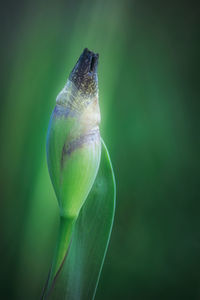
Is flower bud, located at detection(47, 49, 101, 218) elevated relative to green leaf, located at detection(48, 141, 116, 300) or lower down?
elevated

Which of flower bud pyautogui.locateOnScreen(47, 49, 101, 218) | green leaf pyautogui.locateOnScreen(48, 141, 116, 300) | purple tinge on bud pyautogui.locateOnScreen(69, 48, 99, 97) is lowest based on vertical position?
green leaf pyautogui.locateOnScreen(48, 141, 116, 300)

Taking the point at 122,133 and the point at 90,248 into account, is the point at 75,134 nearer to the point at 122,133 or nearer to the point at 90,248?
the point at 90,248

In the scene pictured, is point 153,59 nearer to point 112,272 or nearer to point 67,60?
point 67,60

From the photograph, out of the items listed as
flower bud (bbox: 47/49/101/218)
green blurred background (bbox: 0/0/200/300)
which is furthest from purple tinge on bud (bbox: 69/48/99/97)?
green blurred background (bbox: 0/0/200/300)

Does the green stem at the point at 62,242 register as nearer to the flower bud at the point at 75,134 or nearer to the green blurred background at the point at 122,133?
the flower bud at the point at 75,134

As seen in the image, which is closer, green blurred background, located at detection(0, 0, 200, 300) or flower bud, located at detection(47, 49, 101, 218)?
flower bud, located at detection(47, 49, 101, 218)

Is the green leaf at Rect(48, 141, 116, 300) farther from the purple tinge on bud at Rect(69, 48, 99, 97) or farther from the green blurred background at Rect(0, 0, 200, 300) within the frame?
the green blurred background at Rect(0, 0, 200, 300)
